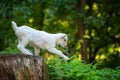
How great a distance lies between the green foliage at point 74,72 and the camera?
21.6 ft

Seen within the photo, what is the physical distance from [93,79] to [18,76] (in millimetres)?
1344

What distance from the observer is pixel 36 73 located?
605 cm

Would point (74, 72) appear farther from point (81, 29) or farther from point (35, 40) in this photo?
point (81, 29)

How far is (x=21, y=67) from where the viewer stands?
5.89m

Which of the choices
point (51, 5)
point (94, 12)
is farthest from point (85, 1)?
point (51, 5)

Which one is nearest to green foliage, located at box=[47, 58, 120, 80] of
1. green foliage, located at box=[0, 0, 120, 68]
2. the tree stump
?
the tree stump

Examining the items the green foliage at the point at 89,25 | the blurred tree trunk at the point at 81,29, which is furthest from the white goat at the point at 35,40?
the blurred tree trunk at the point at 81,29

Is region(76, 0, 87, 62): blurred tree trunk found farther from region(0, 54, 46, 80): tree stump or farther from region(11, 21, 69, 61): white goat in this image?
region(0, 54, 46, 80): tree stump

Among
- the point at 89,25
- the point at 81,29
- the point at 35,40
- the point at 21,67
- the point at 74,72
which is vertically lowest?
the point at 74,72

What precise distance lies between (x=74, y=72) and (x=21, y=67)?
1.15 meters

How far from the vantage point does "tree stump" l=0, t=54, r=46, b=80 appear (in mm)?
5785

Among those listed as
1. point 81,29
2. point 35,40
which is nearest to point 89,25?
point 81,29

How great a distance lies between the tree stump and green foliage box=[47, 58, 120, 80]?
48 centimetres

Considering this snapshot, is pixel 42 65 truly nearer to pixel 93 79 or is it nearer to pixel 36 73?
pixel 36 73
